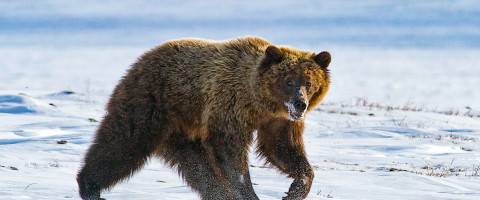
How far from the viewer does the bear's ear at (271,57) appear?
30.5 feet

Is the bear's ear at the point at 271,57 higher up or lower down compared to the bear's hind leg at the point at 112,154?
higher up

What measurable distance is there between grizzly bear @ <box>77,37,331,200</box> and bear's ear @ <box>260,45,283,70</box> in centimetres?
1

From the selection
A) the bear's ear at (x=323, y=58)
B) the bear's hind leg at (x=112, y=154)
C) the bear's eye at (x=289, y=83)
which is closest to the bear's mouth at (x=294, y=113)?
the bear's eye at (x=289, y=83)

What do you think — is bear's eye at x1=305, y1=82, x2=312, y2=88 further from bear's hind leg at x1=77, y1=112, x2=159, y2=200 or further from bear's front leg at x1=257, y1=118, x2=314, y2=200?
bear's hind leg at x1=77, y1=112, x2=159, y2=200

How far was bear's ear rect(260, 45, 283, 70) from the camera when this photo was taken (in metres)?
9.28

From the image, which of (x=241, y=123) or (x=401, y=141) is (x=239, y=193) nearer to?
(x=241, y=123)

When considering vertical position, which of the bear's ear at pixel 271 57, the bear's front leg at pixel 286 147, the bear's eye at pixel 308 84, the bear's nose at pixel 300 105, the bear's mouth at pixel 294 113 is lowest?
the bear's front leg at pixel 286 147

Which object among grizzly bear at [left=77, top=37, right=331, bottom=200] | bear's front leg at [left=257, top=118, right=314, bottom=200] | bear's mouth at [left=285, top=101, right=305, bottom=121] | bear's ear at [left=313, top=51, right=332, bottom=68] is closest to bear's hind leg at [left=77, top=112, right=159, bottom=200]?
grizzly bear at [left=77, top=37, right=331, bottom=200]

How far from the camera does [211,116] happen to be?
9.20 meters

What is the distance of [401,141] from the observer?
16484 millimetres

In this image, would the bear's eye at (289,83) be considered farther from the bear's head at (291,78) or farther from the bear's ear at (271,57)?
the bear's ear at (271,57)

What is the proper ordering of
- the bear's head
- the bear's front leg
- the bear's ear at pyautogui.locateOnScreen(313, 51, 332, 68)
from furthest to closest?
1. the bear's ear at pyautogui.locateOnScreen(313, 51, 332, 68)
2. the bear's front leg
3. the bear's head

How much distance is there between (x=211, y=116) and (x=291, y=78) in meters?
0.91

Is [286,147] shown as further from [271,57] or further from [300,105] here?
[271,57]
